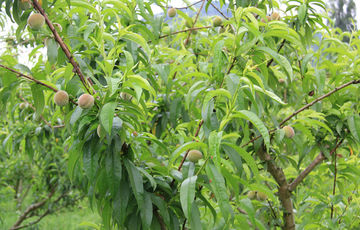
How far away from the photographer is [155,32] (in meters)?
1.50

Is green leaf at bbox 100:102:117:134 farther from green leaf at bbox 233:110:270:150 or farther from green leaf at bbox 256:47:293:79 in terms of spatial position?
green leaf at bbox 256:47:293:79

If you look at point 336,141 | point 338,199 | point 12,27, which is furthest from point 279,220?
point 12,27

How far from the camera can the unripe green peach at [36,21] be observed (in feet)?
3.28

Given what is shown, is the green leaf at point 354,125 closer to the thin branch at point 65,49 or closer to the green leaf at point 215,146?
the green leaf at point 215,146

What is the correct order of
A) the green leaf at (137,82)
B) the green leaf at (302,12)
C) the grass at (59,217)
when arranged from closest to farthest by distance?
the green leaf at (137,82) < the green leaf at (302,12) < the grass at (59,217)

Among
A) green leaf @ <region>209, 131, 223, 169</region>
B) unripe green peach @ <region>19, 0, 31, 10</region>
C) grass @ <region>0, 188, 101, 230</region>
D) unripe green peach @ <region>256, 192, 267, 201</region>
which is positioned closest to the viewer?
green leaf @ <region>209, 131, 223, 169</region>

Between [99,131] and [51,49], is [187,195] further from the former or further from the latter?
[51,49]

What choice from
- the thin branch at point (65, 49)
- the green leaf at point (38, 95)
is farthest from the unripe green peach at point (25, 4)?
the green leaf at point (38, 95)

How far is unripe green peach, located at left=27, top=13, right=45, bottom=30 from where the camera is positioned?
Answer: 1000 mm

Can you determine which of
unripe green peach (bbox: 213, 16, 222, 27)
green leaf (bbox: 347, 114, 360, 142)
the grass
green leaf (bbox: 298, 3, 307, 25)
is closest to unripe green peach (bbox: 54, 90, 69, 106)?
unripe green peach (bbox: 213, 16, 222, 27)

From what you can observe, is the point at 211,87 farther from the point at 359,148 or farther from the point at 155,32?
the point at 359,148

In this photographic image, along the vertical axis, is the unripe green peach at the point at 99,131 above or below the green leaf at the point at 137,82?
below

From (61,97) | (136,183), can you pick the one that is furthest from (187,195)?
(61,97)

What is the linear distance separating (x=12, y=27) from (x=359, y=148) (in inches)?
102
